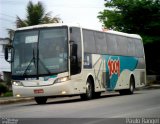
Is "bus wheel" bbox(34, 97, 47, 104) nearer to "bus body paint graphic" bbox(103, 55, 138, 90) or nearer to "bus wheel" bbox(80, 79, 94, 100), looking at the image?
"bus wheel" bbox(80, 79, 94, 100)

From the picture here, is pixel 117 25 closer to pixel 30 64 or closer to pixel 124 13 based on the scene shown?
pixel 124 13

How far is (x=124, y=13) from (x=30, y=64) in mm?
29955

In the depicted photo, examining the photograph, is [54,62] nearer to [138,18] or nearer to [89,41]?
[89,41]

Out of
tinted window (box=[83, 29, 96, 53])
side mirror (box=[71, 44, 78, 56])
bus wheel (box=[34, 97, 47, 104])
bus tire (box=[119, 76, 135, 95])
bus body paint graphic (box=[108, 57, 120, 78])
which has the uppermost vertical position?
tinted window (box=[83, 29, 96, 53])

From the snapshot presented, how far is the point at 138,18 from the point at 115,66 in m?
23.7

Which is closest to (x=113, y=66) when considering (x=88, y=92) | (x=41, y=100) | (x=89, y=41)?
(x=89, y=41)

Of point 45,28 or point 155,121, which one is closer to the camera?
point 155,121

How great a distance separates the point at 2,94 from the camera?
118 feet

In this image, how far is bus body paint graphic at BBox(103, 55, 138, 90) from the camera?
25.7 m

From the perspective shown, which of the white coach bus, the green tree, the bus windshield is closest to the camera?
the white coach bus

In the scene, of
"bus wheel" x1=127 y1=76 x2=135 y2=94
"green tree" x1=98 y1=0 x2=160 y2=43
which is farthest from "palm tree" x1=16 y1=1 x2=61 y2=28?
"bus wheel" x1=127 y1=76 x2=135 y2=94

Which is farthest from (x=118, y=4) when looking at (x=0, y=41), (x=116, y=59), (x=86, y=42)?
(x=86, y=42)

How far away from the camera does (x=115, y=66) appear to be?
26594 millimetres

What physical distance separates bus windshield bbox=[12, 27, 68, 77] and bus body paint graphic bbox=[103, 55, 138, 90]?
13.8 feet
